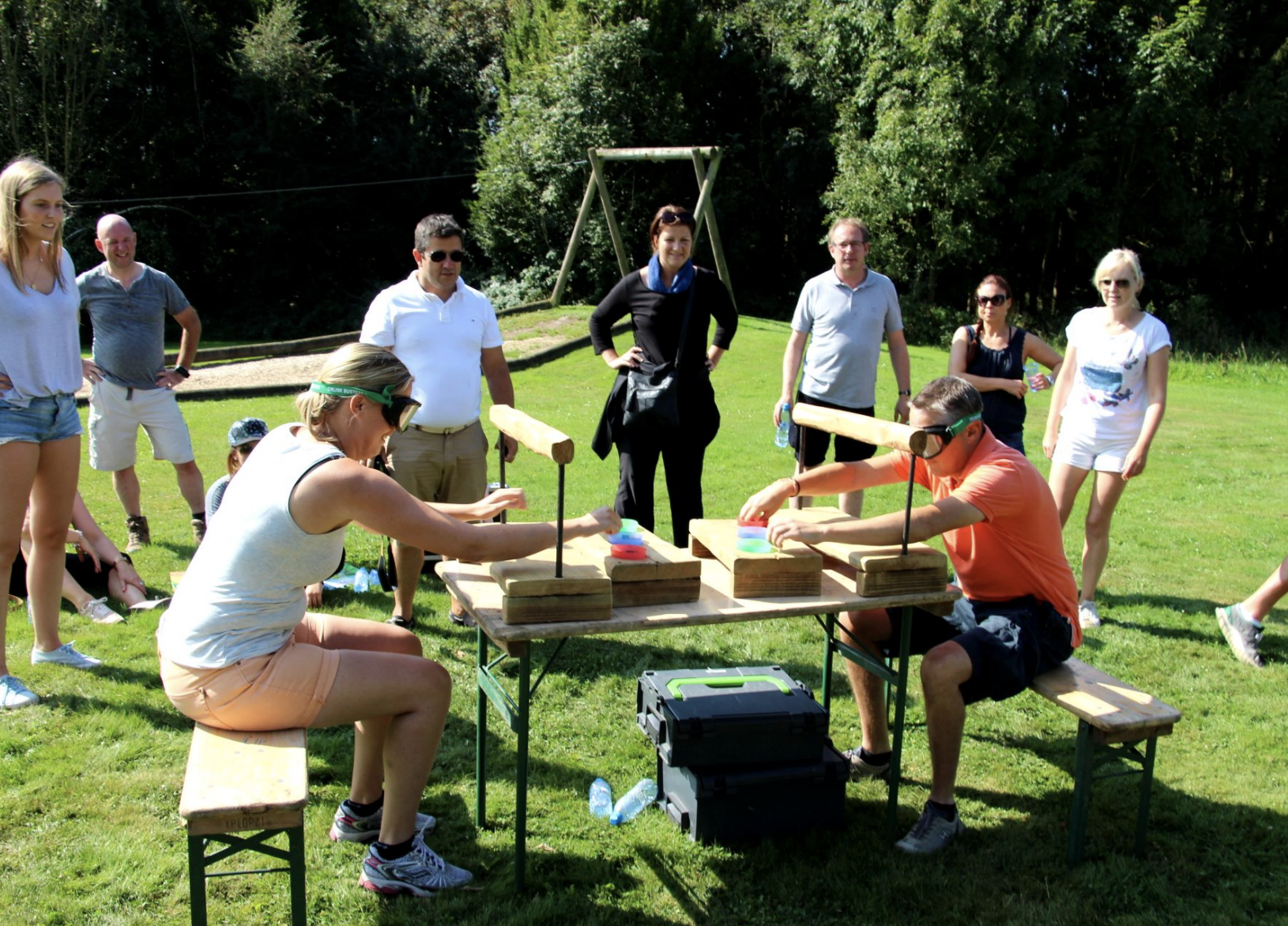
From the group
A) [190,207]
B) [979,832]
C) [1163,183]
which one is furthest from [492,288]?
[979,832]

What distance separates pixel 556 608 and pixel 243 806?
0.98 m

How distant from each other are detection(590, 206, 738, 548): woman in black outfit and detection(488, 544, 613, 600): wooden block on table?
7.69 feet

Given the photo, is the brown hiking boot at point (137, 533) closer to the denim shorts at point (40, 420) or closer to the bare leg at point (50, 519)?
the bare leg at point (50, 519)

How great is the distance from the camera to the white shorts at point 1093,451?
5.41 metres

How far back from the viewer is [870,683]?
3.89 metres

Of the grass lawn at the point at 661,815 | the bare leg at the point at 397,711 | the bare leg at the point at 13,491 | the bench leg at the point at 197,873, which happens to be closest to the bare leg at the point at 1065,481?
the grass lawn at the point at 661,815

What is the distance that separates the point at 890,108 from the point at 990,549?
23.3 meters

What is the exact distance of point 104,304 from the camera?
6.34 meters

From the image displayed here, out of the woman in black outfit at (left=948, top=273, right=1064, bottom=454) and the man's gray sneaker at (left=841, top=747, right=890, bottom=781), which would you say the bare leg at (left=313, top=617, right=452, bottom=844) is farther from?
the woman in black outfit at (left=948, top=273, right=1064, bottom=454)

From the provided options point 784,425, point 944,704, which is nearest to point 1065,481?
point 784,425

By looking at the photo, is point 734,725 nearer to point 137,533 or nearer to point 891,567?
point 891,567

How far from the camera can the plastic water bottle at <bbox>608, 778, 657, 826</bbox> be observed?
3.65 metres

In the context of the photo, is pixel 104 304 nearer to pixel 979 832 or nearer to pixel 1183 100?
pixel 979 832

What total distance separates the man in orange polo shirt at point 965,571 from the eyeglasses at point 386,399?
1.28 meters
